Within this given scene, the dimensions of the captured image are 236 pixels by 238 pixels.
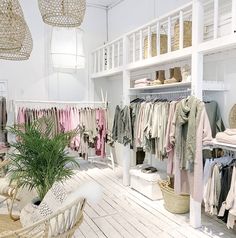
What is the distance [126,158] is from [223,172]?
1.96 meters

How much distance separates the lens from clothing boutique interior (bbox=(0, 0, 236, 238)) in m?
1.87

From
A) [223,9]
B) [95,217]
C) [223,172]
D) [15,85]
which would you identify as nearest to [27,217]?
[95,217]

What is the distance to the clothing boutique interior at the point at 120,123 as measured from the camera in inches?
73.7

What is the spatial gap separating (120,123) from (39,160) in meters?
2.46

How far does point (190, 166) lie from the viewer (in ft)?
9.23

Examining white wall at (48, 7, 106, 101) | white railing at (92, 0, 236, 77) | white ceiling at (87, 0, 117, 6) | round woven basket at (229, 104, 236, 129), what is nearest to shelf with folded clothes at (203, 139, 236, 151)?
round woven basket at (229, 104, 236, 129)

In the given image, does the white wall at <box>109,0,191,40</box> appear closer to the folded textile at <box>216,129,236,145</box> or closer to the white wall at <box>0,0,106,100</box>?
the white wall at <box>0,0,106,100</box>

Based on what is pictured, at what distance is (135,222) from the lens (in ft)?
10.1

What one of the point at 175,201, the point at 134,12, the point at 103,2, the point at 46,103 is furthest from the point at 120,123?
the point at 103,2

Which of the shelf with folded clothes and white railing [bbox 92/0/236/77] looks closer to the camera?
the shelf with folded clothes

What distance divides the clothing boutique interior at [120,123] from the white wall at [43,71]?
21 mm

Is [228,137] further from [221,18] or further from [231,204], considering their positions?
[221,18]

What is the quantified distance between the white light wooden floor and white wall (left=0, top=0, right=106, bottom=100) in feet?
8.93

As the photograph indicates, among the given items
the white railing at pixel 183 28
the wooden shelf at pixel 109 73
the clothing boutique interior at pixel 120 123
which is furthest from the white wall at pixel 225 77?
the wooden shelf at pixel 109 73
